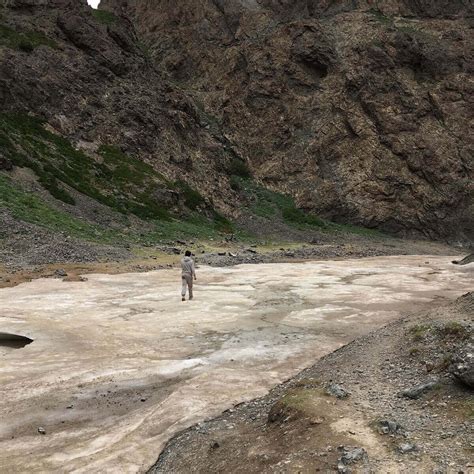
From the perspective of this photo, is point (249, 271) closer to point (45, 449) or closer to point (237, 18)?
point (45, 449)

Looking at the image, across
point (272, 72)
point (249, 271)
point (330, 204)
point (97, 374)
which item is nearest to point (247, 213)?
point (330, 204)

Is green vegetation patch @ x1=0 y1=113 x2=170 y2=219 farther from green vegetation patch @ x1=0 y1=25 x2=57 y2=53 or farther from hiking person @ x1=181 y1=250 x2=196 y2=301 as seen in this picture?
hiking person @ x1=181 y1=250 x2=196 y2=301

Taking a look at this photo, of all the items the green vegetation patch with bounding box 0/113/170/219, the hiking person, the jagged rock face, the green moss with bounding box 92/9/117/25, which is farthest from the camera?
the green moss with bounding box 92/9/117/25

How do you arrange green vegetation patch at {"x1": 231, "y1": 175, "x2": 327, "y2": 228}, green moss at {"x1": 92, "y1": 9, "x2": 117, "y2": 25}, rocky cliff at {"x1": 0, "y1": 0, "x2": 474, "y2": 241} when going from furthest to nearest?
green moss at {"x1": 92, "y1": 9, "x2": 117, "y2": 25}, green vegetation patch at {"x1": 231, "y1": 175, "x2": 327, "y2": 228}, rocky cliff at {"x1": 0, "y1": 0, "x2": 474, "y2": 241}

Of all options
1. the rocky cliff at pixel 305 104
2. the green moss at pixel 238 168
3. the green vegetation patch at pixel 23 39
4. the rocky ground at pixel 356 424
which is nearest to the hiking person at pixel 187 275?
the rocky ground at pixel 356 424

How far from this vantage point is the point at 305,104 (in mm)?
91688

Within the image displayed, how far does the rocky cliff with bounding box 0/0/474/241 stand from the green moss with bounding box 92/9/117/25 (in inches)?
19.8

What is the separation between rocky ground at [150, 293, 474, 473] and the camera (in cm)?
721

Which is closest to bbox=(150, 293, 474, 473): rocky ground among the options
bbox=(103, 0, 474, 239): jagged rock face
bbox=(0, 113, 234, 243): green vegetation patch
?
bbox=(0, 113, 234, 243): green vegetation patch

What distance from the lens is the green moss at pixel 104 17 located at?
3406 inches

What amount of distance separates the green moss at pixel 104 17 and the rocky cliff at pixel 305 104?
502 millimetres

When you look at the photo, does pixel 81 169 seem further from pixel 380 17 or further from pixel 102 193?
pixel 380 17

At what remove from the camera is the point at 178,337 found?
52.0 feet

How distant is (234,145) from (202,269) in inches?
2388
